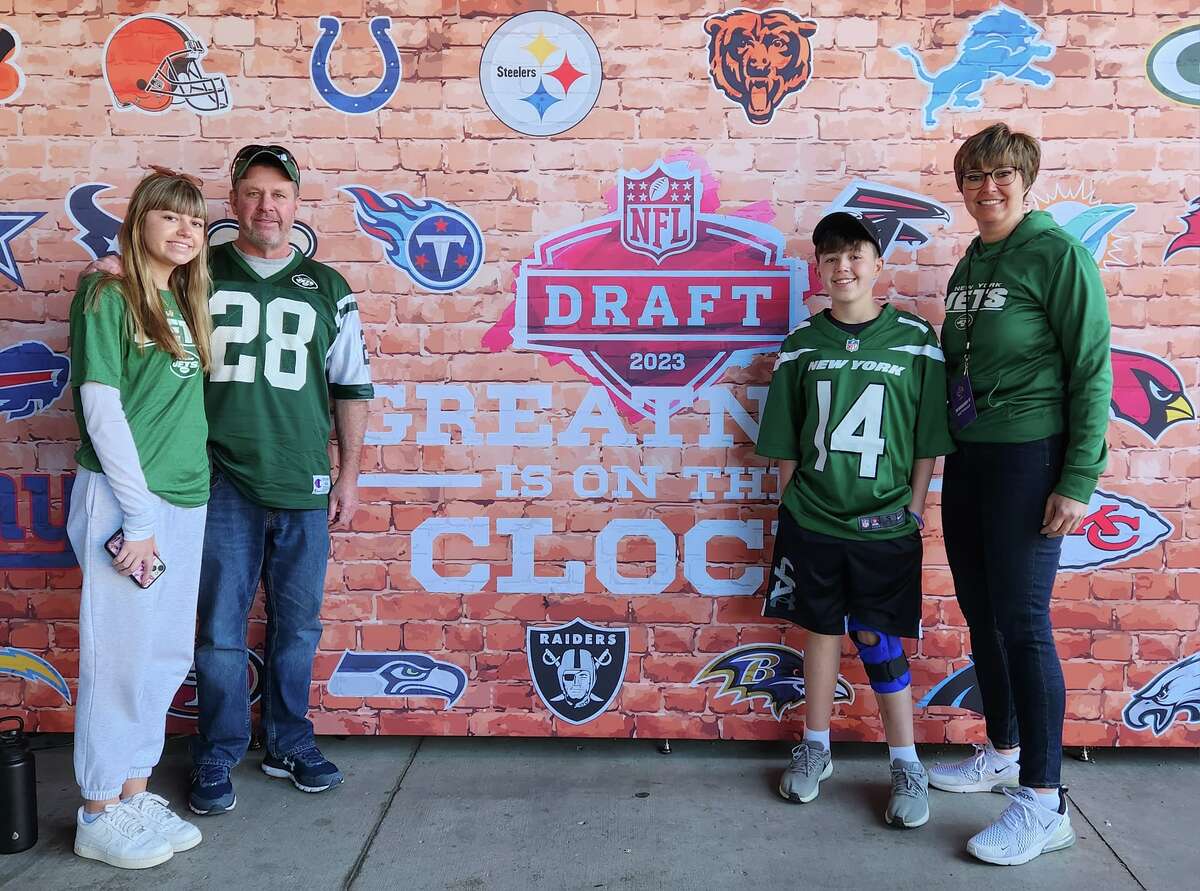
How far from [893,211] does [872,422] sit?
32.7 inches

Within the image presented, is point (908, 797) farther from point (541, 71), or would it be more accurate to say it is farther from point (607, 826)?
point (541, 71)

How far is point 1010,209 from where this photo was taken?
2.59 metres

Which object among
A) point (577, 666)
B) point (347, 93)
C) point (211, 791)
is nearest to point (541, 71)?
point (347, 93)

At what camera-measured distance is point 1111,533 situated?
307 cm

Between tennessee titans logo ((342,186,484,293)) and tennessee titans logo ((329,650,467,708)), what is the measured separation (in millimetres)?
1376

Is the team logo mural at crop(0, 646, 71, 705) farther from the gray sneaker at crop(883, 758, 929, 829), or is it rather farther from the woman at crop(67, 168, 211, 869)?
the gray sneaker at crop(883, 758, 929, 829)

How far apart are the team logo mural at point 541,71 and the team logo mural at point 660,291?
0.33 meters

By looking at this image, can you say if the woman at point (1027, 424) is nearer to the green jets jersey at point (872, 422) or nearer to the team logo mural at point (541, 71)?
the green jets jersey at point (872, 422)

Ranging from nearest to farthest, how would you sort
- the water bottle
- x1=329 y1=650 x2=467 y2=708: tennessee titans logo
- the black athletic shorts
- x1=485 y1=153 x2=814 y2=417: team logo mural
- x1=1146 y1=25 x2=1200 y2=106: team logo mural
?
1. the water bottle
2. the black athletic shorts
3. x1=1146 y1=25 x2=1200 y2=106: team logo mural
4. x1=485 y1=153 x2=814 y2=417: team logo mural
5. x1=329 y1=650 x2=467 y2=708: tennessee titans logo

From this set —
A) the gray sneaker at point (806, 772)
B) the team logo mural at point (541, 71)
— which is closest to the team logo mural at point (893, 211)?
the team logo mural at point (541, 71)

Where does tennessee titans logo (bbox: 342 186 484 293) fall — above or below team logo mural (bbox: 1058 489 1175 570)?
above

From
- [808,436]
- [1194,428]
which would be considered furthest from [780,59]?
[1194,428]

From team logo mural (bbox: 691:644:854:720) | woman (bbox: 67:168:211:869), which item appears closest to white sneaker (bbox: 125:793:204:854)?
woman (bbox: 67:168:211:869)

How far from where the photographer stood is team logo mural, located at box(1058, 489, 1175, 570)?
120 inches
